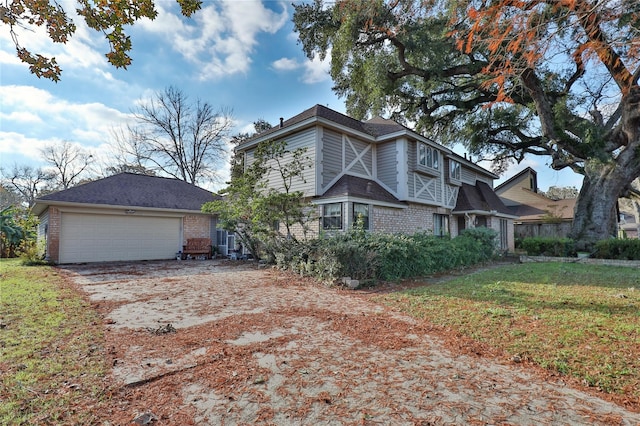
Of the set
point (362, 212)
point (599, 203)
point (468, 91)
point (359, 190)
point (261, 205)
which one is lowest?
point (362, 212)

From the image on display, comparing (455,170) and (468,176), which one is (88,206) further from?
(468,176)

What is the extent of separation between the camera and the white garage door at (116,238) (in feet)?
41.5

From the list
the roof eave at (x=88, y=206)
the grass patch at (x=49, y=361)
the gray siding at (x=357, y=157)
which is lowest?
the grass patch at (x=49, y=361)

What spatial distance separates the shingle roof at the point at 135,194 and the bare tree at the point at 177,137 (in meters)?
10.8

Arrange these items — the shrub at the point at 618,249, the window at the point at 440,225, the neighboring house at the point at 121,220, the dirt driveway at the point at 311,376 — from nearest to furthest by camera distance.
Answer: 1. the dirt driveway at the point at 311,376
2. the neighboring house at the point at 121,220
3. the shrub at the point at 618,249
4. the window at the point at 440,225

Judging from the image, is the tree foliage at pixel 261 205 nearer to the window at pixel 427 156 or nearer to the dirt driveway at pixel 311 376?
the dirt driveway at pixel 311 376

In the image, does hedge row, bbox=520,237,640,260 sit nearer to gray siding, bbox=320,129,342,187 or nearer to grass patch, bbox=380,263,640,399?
grass patch, bbox=380,263,640,399

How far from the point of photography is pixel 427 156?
14.8 m

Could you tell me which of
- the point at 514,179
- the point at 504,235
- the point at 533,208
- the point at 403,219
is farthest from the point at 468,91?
the point at 514,179

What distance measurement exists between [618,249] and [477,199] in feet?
22.3

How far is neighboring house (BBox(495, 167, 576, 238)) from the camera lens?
2227 centimetres

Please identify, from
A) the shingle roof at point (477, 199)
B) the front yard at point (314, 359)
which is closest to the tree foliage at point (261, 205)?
the front yard at point (314, 359)

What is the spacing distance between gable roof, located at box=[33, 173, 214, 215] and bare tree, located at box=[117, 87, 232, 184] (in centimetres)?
1084

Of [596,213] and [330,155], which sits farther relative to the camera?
[596,213]
